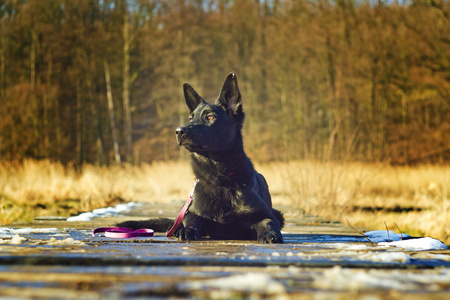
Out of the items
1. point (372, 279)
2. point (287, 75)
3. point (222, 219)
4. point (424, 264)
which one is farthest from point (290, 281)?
point (287, 75)

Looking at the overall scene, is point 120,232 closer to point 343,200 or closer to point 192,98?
point 192,98

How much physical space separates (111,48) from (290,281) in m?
22.4

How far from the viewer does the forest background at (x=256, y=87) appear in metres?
10.2

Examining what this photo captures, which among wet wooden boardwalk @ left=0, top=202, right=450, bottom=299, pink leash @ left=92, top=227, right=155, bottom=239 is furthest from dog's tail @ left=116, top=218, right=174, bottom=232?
wet wooden boardwalk @ left=0, top=202, right=450, bottom=299

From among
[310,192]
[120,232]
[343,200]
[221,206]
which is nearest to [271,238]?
[221,206]

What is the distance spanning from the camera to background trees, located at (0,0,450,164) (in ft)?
51.9

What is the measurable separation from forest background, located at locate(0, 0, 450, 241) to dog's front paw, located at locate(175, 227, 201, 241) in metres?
3.78

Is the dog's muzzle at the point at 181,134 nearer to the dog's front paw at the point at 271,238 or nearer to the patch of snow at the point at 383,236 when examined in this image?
the dog's front paw at the point at 271,238

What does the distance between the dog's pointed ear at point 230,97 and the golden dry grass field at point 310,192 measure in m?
0.71

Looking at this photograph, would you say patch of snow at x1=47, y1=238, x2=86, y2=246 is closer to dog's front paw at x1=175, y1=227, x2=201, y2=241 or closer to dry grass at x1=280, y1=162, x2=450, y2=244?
dog's front paw at x1=175, y1=227, x2=201, y2=241

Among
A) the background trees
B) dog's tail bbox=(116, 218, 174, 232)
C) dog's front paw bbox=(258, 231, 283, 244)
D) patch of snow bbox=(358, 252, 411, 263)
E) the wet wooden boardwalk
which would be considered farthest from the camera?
the background trees

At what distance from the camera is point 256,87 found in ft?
93.4

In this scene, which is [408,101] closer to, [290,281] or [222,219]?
[222,219]

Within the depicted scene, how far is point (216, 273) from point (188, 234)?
4.84 feet
